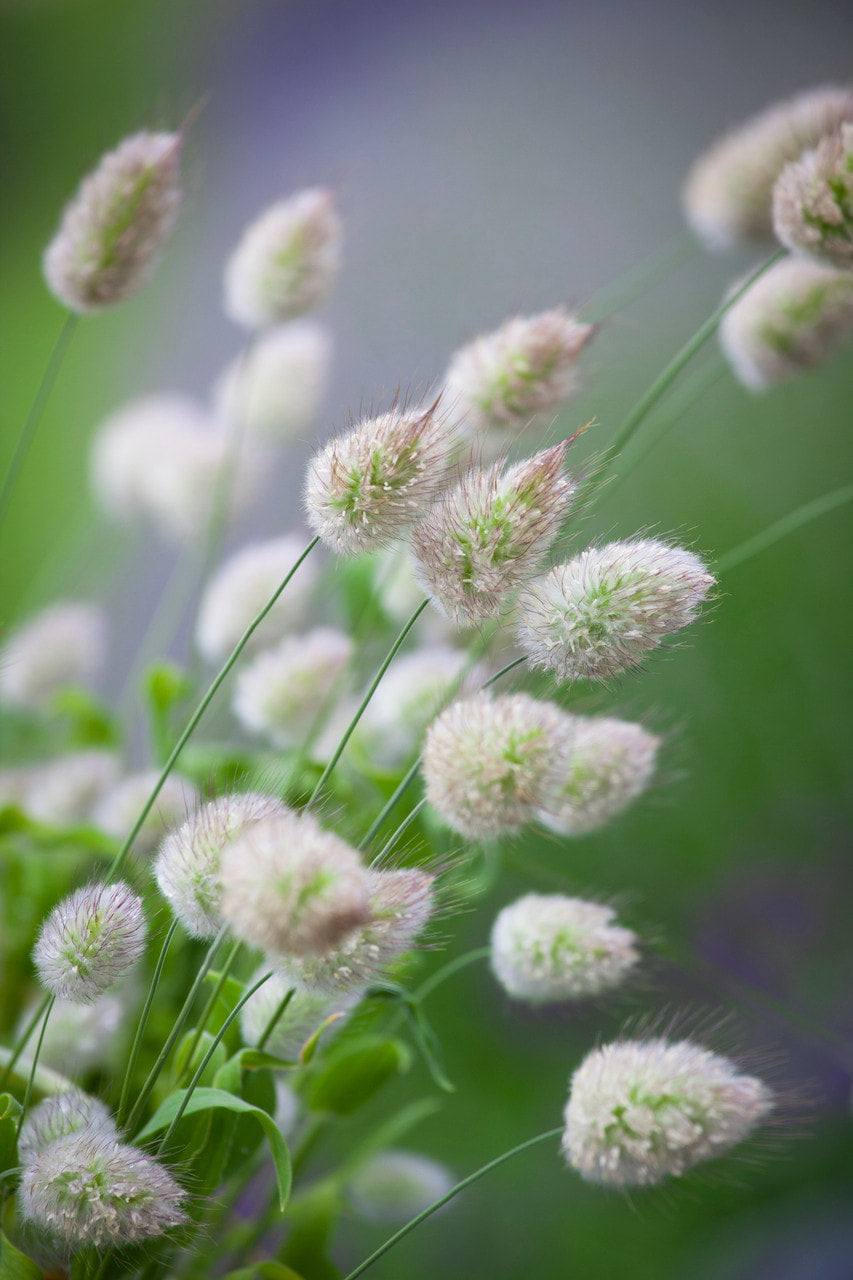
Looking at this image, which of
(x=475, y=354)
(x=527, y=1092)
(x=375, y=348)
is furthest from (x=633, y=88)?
(x=527, y=1092)

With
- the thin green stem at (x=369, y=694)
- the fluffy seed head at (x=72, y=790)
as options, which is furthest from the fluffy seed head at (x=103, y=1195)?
the fluffy seed head at (x=72, y=790)

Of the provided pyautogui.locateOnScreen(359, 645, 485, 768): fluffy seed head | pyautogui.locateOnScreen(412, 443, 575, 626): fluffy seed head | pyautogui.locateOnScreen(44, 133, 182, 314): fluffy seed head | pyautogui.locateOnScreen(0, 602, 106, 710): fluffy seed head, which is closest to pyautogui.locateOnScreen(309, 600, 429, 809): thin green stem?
pyautogui.locateOnScreen(412, 443, 575, 626): fluffy seed head

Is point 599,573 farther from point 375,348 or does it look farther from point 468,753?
point 375,348

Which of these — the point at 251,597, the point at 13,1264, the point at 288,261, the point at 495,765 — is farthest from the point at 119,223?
the point at 13,1264

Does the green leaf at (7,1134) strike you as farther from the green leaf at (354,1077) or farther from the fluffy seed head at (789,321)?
the fluffy seed head at (789,321)

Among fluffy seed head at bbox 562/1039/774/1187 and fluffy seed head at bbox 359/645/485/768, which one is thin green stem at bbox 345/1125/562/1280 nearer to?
fluffy seed head at bbox 562/1039/774/1187

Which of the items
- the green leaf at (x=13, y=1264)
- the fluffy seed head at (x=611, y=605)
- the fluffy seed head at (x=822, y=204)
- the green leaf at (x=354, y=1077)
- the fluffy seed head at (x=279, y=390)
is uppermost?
the fluffy seed head at (x=279, y=390)
